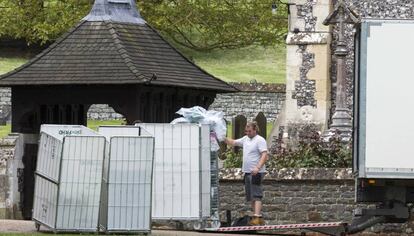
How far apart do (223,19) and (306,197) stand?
19.7 meters

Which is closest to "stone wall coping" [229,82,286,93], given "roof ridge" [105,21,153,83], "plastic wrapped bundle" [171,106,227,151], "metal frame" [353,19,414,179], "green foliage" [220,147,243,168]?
"green foliage" [220,147,243,168]

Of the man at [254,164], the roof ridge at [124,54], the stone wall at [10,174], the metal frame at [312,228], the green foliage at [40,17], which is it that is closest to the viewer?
the metal frame at [312,228]

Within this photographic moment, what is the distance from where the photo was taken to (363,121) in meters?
23.5

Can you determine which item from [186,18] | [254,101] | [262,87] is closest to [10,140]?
[186,18]

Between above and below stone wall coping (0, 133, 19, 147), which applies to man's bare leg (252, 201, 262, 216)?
below

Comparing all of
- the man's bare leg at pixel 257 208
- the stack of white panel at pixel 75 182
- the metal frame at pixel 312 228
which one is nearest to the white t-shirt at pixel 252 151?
the man's bare leg at pixel 257 208

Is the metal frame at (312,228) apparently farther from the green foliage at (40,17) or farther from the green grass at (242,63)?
the green grass at (242,63)

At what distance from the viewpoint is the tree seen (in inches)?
1742

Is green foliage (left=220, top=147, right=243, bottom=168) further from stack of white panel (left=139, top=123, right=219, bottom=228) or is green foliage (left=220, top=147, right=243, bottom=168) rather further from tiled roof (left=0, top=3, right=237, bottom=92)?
stack of white panel (left=139, top=123, right=219, bottom=228)

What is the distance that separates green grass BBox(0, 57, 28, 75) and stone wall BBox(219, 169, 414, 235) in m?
30.5

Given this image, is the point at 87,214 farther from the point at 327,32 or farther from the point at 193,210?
the point at 327,32

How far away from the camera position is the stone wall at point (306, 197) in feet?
89.5

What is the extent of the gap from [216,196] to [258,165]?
130 cm

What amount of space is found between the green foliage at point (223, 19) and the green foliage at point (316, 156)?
51.3ft
